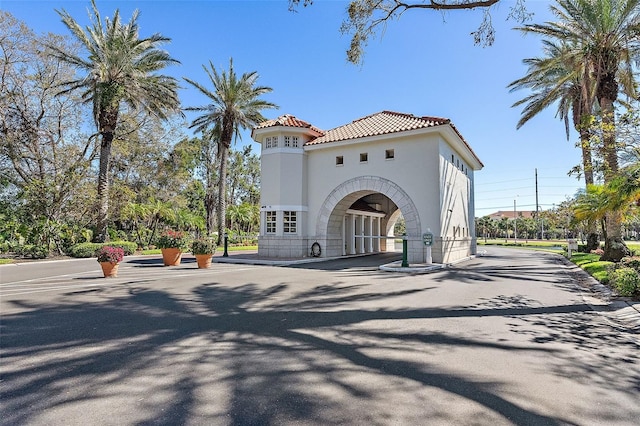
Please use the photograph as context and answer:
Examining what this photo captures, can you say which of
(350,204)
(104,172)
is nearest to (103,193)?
(104,172)

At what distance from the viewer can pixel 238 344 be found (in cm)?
494

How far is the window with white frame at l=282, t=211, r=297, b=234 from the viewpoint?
19750 millimetres

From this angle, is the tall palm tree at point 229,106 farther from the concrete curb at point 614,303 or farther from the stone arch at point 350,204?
the concrete curb at point 614,303

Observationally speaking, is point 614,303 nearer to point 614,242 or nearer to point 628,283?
point 628,283

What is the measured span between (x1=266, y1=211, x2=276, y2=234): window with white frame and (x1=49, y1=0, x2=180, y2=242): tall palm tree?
1083 cm

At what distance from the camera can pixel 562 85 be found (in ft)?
69.3

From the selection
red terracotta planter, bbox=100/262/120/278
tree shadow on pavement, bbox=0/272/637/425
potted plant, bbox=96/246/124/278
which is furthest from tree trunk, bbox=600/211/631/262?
red terracotta planter, bbox=100/262/120/278

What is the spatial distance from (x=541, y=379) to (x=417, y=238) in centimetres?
1303

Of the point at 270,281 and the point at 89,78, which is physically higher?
the point at 89,78

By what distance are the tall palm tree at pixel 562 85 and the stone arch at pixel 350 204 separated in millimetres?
8178

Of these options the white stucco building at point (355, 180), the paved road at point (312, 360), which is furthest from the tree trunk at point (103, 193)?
the paved road at point (312, 360)

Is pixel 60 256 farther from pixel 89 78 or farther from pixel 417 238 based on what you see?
pixel 417 238

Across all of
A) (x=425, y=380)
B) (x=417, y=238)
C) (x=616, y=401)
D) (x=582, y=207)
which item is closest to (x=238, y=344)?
(x=425, y=380)

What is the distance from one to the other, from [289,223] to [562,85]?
1854cm
